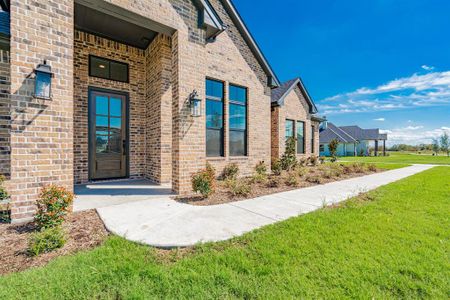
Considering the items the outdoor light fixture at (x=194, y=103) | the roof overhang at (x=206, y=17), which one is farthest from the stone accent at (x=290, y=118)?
the outdoor light fixture at (x=194, y=103)

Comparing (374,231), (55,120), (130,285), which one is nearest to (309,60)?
(374,231)

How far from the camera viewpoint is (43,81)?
3660 mm

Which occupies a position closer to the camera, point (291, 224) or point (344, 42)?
point (291, 224)

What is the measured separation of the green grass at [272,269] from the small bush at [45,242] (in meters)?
0.39

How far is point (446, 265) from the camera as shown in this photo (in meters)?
2.37

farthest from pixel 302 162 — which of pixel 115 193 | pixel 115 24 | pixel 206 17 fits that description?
pixel 115 24

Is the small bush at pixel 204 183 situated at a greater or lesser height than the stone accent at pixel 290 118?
lesser

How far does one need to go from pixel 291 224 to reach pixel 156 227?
2351mm

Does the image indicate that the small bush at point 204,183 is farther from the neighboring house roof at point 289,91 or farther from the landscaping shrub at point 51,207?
the neighboring house roof at point 289,91

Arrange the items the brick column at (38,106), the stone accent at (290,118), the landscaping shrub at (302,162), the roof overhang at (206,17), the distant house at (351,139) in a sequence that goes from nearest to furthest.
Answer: the brick column at (38,106) → the roof overhang at (206,17) → the stone accent at (290,118) → the landscaping shrub at (302,162) → the distant house at (351,139)

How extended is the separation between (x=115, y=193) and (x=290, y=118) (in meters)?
10.3

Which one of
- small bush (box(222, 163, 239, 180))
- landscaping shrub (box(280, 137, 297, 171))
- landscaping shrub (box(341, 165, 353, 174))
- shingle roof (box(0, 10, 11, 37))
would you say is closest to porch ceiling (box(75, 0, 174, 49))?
shingle roof (box(0, 10, 11, 37))

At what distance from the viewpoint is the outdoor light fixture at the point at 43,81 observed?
11.8 feet

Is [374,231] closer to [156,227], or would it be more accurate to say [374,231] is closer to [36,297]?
[156,227]
